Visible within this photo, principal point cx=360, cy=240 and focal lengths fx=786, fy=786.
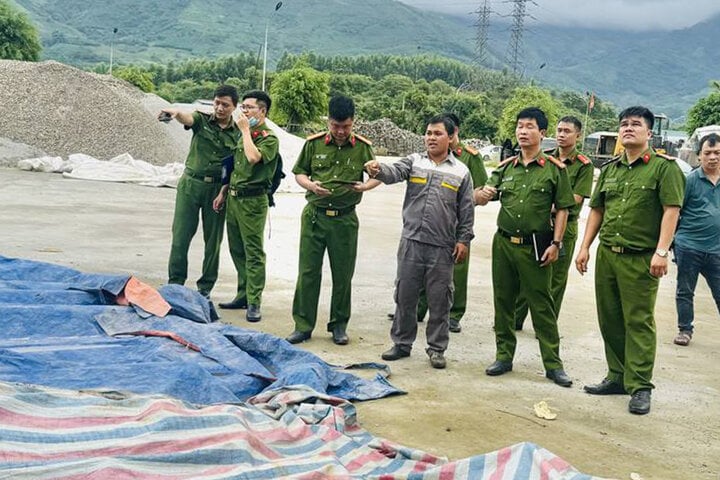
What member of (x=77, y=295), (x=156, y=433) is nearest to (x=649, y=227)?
(x=156, y=433)

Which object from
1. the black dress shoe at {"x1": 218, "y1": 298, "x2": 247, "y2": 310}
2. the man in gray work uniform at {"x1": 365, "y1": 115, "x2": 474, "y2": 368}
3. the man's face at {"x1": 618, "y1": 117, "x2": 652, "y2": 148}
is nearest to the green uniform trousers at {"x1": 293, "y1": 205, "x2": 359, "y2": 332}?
the man in gray work uniform at {"x1": 365, "y1": 115, "x2": 474, "y2": 368}

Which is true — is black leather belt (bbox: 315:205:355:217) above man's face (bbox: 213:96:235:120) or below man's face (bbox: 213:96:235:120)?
below

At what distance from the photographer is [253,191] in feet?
21.9

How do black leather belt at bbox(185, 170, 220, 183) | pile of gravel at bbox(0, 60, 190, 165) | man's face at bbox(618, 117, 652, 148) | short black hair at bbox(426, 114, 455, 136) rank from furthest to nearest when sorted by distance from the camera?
pile of gravel at bbox(0, 60, 190, 165) → black leather belt at bbox(185, 170, 220, 183) → short black hair at bbox(426, 114, 455, 136) → man's face at bbox(618, 117, 652, 148)

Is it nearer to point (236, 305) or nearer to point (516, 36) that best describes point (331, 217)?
point (236, 305)

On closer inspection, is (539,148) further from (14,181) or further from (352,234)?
(14,181)

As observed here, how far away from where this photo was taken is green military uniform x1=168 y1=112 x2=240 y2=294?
7023 millimetres

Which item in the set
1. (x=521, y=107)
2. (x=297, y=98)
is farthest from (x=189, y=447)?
(x=521, y=107)

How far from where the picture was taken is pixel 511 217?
5.43 meters

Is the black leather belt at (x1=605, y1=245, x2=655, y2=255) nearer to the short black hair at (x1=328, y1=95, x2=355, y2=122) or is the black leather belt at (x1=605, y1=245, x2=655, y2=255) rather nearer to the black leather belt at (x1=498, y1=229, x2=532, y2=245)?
the black leather belt at (x1=498, y1=229, x2=532, y2=245)

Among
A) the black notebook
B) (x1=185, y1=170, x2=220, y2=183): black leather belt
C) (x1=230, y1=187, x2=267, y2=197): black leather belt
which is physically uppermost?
(x1=185, y1=170, x2=220, y2=183): black leather belt

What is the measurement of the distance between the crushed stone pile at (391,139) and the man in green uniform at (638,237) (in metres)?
46.5

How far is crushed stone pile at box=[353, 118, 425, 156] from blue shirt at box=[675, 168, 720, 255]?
44.6 m

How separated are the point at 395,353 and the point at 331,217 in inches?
45.5
